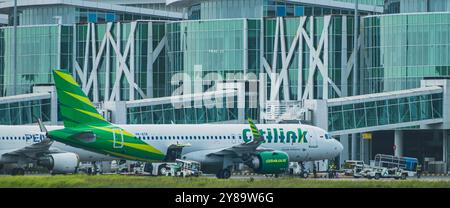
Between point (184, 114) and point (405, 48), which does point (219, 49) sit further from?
point (405, 48)

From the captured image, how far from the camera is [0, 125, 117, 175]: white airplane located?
3720 inches

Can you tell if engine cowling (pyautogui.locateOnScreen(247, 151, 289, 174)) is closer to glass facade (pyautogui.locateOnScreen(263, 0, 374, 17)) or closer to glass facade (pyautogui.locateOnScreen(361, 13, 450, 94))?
glass facade (pyautogui.locateOnScreen(361, 13, 450, 94))

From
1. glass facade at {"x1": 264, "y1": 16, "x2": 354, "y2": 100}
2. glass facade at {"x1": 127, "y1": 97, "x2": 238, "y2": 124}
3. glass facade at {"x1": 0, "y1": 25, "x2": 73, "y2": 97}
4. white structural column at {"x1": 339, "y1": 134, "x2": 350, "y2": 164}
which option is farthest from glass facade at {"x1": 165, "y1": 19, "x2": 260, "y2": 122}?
glass facade at {"x1": 0, "y1": 25, "x2": 73, "y2": 97}

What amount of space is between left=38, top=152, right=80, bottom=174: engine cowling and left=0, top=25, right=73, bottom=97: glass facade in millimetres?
63229

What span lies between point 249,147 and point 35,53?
66184 mm

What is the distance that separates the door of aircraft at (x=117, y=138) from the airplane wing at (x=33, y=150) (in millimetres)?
4381

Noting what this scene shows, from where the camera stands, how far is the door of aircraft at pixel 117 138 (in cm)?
9594

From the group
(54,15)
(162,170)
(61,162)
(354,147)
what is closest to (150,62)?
(54,15)

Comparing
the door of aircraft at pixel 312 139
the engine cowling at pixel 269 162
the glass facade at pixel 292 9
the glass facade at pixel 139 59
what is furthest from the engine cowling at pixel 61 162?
the glass facade at pixel 292 9

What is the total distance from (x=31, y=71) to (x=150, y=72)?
49.6 ft

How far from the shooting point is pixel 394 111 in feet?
409

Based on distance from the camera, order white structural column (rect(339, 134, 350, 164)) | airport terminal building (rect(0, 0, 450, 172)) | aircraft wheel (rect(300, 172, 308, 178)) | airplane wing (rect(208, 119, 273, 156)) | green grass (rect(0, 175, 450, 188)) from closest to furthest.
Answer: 1. green grass (rect(0, 175, 450, 188))
2. airplane wing (rect(208, 119, 273, 156))
3. aircraft wheel (rect(300, 172, 308, 178))
4. airport terminal building (rect(0, 0, 450, 172))
5. white structural column (rect(339, 134, 350, 164))
